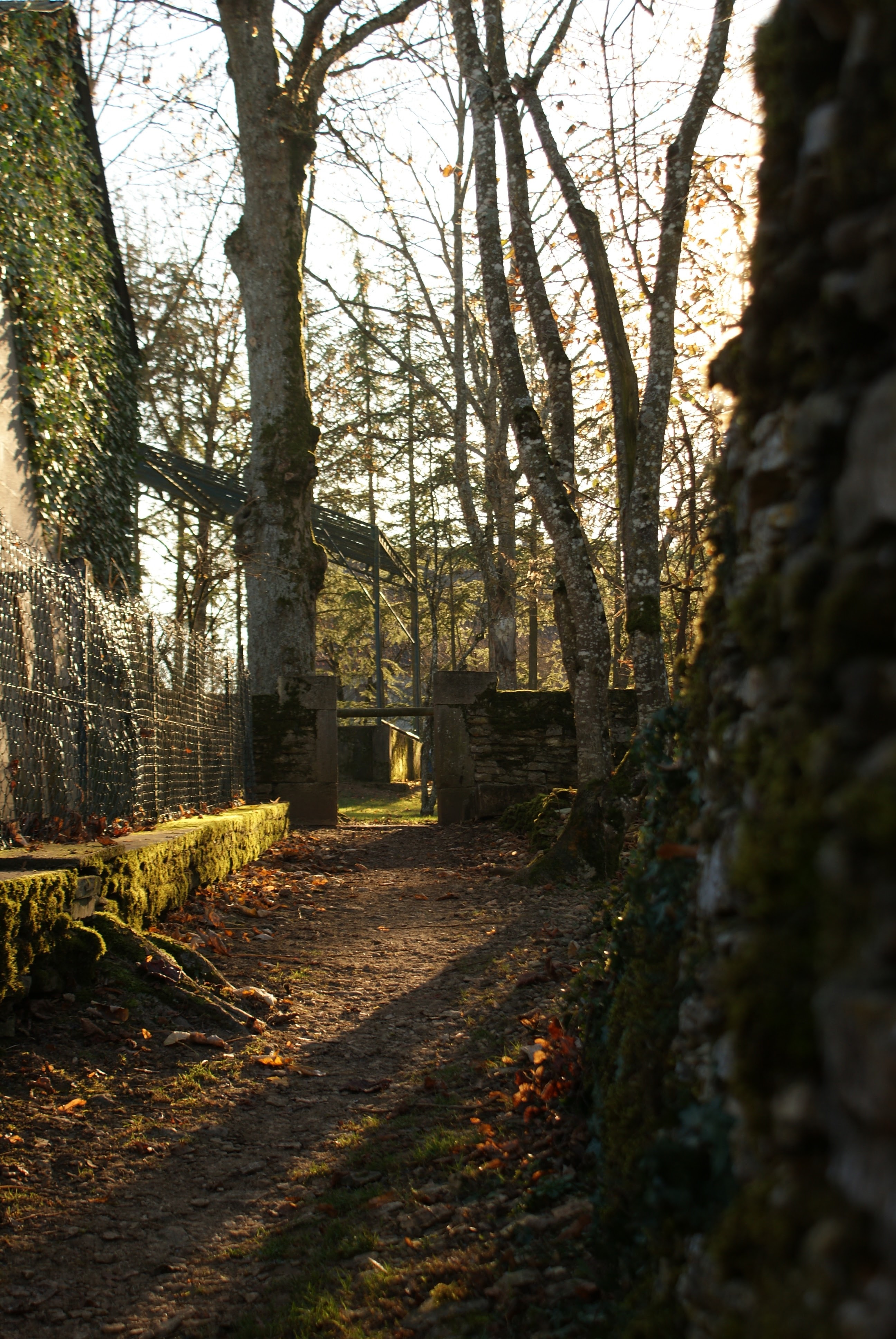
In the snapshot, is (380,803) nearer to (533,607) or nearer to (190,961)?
(533,607)

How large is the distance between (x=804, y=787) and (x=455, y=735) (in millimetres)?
11147

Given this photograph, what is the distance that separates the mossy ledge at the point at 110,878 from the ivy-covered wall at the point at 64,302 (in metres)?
2.72

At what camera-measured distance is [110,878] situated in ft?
16.3

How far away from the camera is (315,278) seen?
2038 cm

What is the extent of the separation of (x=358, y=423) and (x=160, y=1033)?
20.0m

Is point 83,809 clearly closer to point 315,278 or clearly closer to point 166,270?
point 315,278

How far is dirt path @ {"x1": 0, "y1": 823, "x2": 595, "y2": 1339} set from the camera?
256cm

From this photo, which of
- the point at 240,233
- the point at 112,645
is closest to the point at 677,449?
the point at 240,233

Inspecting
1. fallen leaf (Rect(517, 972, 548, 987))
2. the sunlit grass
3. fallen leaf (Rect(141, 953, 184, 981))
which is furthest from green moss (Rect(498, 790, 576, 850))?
fallen leaf (Rect(141, 953, 184, 981))

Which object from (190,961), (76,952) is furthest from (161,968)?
(76,952)

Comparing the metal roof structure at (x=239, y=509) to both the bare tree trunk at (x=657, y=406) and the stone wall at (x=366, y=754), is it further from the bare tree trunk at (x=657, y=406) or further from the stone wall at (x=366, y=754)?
the bare tree trunk at (x=657, y=406)

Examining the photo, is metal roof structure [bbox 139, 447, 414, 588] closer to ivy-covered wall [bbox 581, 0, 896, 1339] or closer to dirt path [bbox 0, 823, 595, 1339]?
dirt path [bbox 0, 823, 595, 1339]

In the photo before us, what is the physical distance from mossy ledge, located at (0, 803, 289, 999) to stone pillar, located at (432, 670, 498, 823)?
14.4 feet

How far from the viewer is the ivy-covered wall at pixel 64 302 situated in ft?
27.0
